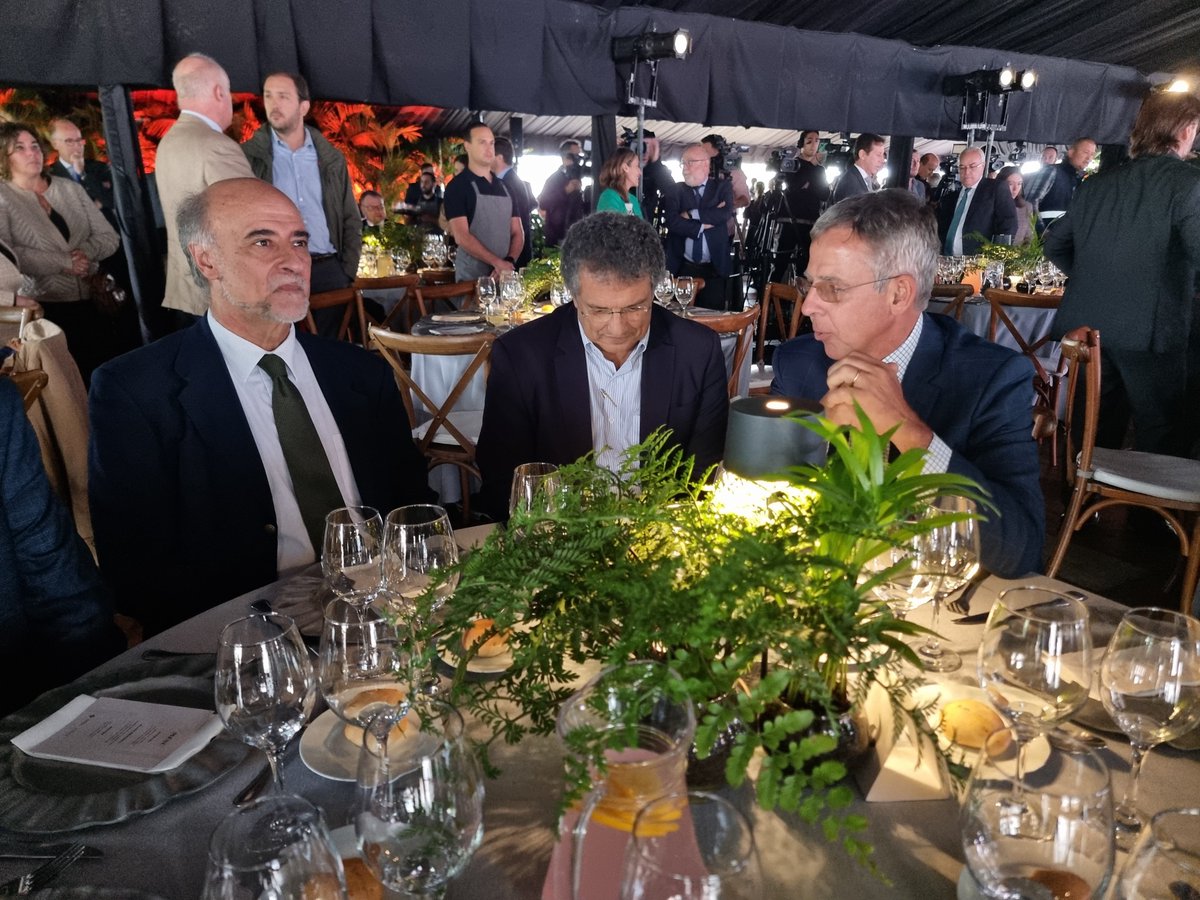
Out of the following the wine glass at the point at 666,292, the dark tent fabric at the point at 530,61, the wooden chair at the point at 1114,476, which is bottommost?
the wooden chair at the point at 1114,476

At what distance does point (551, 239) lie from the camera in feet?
26.7

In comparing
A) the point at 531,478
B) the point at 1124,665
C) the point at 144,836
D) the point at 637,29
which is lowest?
the point at 144,836

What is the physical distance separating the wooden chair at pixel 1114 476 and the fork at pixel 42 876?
2895 millimetres

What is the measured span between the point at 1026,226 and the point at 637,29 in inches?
200

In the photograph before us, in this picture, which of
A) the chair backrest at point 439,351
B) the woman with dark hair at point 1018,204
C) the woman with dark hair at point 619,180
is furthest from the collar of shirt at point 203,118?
the woman with dark hair at point 1018,204

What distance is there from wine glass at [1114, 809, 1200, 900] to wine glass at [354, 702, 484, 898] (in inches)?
22.0

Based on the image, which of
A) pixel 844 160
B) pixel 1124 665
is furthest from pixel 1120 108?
pixel 1124 665

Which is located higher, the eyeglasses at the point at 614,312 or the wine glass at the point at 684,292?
the eyeglasses at the point at 614,312

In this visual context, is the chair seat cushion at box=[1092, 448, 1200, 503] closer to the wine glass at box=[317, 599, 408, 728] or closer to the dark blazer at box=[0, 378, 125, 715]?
the wine glass at box=[317, 599, 408, 728]

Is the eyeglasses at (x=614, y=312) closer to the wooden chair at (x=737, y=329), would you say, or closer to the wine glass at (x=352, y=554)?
the wine glass at (x=352, y=554)

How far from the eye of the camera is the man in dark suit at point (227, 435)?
6.26ft

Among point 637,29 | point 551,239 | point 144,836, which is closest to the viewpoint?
point 144,836

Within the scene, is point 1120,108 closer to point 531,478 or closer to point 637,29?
point 637,29

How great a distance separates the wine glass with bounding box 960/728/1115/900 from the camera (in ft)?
2.27
